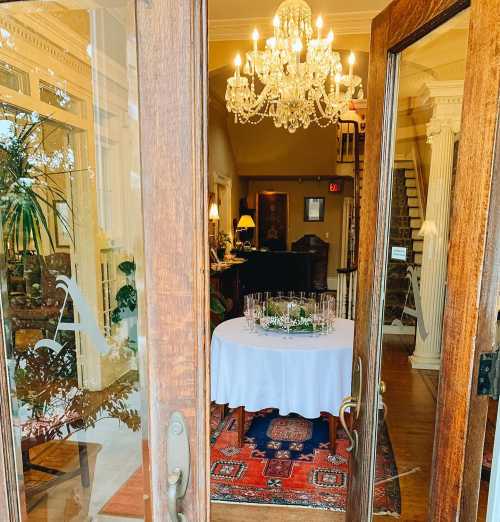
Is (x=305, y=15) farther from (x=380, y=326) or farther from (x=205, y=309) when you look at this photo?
(x=205, y=309)

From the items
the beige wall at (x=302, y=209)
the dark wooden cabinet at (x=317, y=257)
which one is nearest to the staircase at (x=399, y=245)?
the dark wooden cabinet at (x=317, y=257)

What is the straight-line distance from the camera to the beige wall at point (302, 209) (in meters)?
10.4

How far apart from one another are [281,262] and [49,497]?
21.0 feet

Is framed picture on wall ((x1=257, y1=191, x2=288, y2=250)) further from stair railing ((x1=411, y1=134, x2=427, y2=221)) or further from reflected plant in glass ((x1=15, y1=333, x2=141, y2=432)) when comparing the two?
reflected plant in glass ((x1=15, y1=333, x2=141, y2=432))

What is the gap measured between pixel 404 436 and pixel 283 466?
4.71ft

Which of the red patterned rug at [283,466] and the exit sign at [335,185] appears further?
the exit sign at [335,185]

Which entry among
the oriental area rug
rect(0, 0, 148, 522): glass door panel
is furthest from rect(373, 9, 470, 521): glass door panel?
rect(0, 0, 148, 522): glass door panel

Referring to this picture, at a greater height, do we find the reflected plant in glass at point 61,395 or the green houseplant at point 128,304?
Result: the green houseplant at point 128,304

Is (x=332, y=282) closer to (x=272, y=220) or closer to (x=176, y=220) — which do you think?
(x=272, y=220)

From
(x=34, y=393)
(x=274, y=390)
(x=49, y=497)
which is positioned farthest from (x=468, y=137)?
(x=274, y=390)

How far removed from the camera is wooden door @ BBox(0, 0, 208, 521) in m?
0.72

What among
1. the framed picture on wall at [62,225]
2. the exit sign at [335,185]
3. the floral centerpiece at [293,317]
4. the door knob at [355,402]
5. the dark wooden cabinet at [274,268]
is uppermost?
Answer: the exit sign at [335,185]

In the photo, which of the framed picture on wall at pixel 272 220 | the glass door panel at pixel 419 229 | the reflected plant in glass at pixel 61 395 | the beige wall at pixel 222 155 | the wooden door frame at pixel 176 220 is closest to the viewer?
the wooden door frame at pixel 176 220

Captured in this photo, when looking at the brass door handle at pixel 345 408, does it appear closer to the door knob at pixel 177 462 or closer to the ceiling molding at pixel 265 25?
the door knob at pixel 177 462
